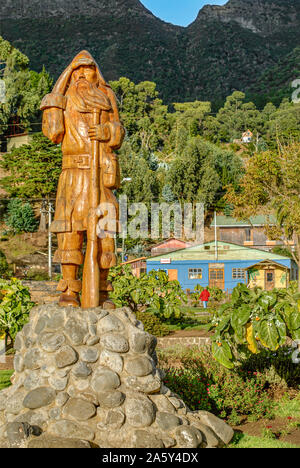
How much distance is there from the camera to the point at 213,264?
29.2 m

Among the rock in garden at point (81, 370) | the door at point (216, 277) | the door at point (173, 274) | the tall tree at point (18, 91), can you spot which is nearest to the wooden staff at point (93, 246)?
the rock in garden at point (81, 370)

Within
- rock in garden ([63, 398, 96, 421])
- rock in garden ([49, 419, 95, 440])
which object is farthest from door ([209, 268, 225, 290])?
rock in garden ([49, 419, 95, 440])

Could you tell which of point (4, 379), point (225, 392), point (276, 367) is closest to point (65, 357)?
point (225, 392)

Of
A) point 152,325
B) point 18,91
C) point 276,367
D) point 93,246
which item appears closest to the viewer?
point 93,246

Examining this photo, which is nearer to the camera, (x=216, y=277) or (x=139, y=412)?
(x=139, y=412)

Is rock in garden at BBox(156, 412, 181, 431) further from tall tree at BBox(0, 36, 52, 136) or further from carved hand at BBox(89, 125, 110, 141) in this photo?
tall tree at BBox(0, 36, 52, 136)

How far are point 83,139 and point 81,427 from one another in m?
3.54

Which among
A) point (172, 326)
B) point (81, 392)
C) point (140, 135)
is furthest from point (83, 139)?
point (140, 135)

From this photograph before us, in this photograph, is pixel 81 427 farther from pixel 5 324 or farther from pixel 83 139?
pixel 5 324

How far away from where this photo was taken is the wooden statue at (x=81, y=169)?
6.50 meters

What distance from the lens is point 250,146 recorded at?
61594 mm

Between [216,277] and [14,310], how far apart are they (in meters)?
19.2

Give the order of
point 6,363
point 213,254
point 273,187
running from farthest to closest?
point 213,254 < point 273,187 < point 6,363

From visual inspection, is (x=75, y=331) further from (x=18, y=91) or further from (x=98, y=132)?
(x=18, y=91)
